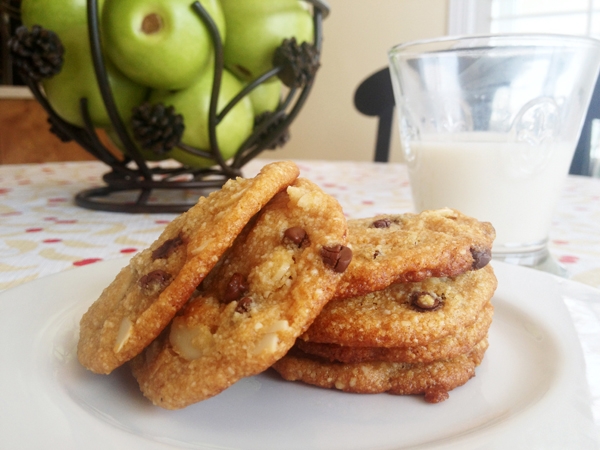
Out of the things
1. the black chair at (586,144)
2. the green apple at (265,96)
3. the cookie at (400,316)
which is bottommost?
the black chair at (586,144)

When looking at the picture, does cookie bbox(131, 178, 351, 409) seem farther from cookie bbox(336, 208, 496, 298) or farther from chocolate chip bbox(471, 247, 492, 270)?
chocolate chip bbox(471, 247, 492, 270)

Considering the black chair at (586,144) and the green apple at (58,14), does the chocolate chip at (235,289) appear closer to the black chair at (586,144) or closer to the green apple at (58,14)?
the green apple at (58,14)

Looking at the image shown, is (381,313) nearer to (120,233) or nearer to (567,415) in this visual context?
(567,415)

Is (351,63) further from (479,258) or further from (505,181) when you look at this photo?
(479,258)

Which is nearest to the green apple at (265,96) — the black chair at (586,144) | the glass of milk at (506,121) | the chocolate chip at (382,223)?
the glass of milk at (506,121)

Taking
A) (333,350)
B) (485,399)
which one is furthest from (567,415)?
(333,350)
